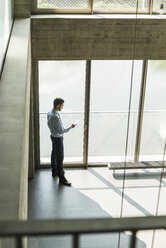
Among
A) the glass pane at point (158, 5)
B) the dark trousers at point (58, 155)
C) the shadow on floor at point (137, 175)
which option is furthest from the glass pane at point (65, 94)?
the glass pane at point (158, 5)

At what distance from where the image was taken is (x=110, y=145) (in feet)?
27.8

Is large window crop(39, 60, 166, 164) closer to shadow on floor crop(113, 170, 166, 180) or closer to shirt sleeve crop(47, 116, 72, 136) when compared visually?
shadow on floor crop(113, 170, 166, 180)

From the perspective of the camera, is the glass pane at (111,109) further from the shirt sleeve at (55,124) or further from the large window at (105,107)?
the shirt sleeve at (55,124)

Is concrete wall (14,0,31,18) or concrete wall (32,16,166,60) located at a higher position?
concrete wall (14,0,31,18)

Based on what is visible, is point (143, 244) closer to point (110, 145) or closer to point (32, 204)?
point (32, 204)

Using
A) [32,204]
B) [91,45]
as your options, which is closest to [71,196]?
[32,204]

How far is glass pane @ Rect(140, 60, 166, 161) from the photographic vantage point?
7.91 metres

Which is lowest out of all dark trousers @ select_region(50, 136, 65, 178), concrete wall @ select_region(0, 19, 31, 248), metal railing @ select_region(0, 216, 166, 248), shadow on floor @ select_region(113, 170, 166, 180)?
shadow on floor @ select_region(113, 170, 166, 180)

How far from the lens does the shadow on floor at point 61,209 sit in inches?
239

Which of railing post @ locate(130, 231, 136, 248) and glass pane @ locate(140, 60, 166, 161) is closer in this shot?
railing post @ locate(130, 231, 136, 248)

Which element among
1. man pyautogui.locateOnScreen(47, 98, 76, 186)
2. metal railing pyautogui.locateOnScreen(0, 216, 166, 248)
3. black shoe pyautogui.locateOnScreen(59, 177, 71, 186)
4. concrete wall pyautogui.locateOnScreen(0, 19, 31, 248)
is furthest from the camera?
black shoe pyautogui.locateOnScreen(59, 177, 71, 186)

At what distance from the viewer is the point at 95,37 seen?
23.0 ft

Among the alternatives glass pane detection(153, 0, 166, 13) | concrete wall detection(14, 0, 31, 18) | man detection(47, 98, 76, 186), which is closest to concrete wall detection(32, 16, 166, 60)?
concrete wall detection(14, 0, 31, 18)

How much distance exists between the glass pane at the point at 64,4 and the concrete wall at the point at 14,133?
1786 mm
